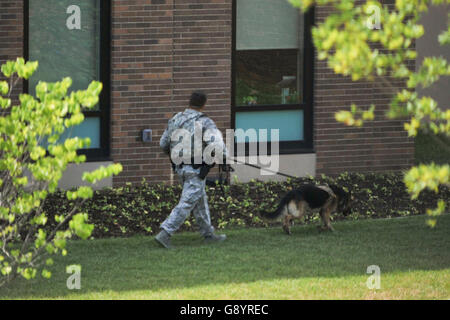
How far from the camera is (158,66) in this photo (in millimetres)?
12867

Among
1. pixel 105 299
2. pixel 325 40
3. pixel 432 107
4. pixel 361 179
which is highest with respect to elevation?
pixel 325 40

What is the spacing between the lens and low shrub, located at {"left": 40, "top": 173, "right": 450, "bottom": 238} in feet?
37.7

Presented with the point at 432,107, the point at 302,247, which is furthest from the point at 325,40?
the point at 302,247

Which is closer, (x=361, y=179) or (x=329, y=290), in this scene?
(x=329, y=290)

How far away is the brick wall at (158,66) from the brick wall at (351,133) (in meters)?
1.50

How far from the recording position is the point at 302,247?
10531mm

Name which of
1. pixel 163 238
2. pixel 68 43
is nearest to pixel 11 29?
pixel 68 43

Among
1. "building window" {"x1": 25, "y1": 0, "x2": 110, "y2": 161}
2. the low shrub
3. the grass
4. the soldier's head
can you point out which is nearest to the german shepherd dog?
the grass

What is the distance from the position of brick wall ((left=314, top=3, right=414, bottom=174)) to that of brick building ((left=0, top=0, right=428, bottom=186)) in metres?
0.01

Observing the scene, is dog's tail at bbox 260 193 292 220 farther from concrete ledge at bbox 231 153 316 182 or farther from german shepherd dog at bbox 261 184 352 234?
A: concrete ledge at bbox 231 153 316 182

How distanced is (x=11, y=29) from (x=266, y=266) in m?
4.81

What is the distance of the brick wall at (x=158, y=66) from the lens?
12719 mm

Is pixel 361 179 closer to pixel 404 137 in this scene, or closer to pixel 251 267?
pixel 404 137

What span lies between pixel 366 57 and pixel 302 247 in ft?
15.8
